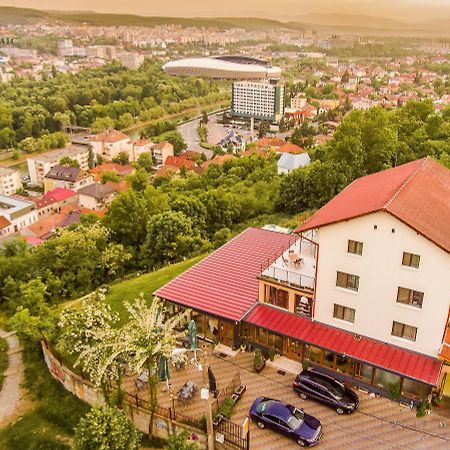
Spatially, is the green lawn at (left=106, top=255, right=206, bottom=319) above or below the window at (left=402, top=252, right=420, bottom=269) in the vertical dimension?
below

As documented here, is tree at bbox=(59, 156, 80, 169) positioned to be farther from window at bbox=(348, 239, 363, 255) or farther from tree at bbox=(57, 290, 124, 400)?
window at bbox=(348, 239, 363, 255)

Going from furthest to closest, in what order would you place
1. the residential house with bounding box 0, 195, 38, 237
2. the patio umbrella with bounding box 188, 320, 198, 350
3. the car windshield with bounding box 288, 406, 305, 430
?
the residential house with bounding box 0, 195, 38, 237
the patio umbrella with bounding box 188, 320, 198, 350
the car windshield with bounding box 288, 406, 305, 430

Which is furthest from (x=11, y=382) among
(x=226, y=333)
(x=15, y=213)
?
(x=15, y=213)

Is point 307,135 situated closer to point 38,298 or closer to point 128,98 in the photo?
point 128,98

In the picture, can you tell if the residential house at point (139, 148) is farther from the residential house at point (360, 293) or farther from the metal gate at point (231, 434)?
the metal gate at point (231, 434)

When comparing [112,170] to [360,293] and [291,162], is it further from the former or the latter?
[360,293]

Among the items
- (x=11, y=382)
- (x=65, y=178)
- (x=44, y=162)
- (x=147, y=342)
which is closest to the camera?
(x=147, y=342)

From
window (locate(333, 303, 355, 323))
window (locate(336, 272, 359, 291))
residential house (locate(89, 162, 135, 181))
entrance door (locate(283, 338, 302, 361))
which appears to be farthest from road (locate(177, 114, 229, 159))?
window (locate(336, 272, 359, 291))
